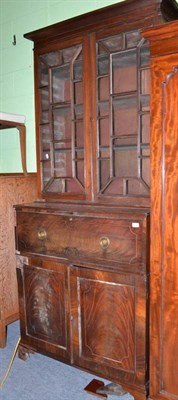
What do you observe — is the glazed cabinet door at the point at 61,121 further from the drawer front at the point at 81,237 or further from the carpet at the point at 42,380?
the carpet at the point at 42,380

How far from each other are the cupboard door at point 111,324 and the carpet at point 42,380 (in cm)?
15

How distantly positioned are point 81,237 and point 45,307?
53 centimetres

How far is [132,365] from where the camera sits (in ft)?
5.10

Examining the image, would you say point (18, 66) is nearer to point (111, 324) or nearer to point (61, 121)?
point (61, 121)

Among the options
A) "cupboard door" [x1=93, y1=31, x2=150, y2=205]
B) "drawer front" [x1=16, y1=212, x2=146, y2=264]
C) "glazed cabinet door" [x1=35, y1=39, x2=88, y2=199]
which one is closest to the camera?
"drawer front" [x1=16, y1=212, x2=146, y2=264]

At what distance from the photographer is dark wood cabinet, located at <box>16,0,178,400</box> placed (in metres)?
1.49

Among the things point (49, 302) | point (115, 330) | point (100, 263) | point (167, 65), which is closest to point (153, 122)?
point (167, 65)

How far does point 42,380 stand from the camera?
1806 mm

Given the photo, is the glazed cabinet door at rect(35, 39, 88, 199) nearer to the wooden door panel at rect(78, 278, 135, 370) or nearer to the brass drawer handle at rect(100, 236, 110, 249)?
the brass drawer handle at rect(100, 236, 110, 249)

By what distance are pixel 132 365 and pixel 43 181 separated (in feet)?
3.96

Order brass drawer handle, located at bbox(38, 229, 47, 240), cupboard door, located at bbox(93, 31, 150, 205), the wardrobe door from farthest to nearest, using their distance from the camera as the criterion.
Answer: brass drawer handle, located at bbox(38, 229, 47, 240)
cupboard door, located at bbox(93, 31, 150, 205)
the wardrobe door

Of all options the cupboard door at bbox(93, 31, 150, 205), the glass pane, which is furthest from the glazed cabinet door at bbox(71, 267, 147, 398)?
the glass pane

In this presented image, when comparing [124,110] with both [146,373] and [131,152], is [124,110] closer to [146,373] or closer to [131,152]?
[131,152]

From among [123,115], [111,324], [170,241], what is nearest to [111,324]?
[111,324]
